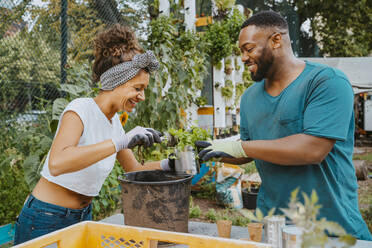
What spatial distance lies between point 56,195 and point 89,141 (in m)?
0.33

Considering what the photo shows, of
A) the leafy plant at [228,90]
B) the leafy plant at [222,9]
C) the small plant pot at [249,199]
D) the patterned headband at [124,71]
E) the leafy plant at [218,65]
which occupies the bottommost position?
the small plant pot at [249,199]

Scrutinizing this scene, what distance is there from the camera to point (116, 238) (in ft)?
3.67

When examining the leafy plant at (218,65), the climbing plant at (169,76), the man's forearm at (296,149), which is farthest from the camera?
the leafy plant at (218,65)

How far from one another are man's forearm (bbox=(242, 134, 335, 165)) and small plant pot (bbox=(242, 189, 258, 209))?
10.9 ft

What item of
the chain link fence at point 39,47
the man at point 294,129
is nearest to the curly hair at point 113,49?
the man at point 294,129

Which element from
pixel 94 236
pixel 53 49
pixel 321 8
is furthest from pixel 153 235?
pixel 321 8

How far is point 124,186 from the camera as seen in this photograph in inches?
66.0

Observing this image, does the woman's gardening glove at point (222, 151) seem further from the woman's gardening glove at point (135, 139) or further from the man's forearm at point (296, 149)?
the woman's gardening glove at point (135, 139)

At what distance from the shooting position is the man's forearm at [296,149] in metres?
1.49

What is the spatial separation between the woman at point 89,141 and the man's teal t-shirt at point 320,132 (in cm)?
65

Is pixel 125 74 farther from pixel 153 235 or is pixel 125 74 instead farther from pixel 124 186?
pixel 153 235

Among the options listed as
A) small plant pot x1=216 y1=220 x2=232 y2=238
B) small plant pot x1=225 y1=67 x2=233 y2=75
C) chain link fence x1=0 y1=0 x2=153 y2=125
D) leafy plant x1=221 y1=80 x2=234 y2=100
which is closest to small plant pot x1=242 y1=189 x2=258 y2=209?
leafy plant x1=221 y1=80 x2=234 y2=100

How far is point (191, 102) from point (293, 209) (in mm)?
3796

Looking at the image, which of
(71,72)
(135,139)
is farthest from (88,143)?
(71,72)
